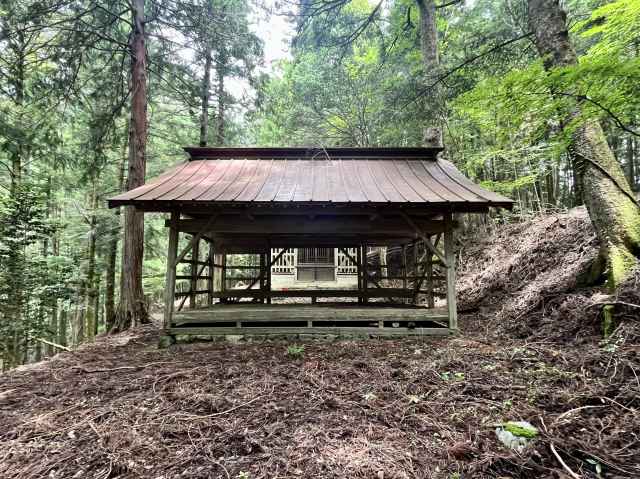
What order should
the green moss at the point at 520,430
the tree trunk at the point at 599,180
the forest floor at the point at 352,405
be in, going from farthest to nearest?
the tree trunk at the point at 599,180 < the green moss at the point at 520,430 < the forest floor at the point at 352,405

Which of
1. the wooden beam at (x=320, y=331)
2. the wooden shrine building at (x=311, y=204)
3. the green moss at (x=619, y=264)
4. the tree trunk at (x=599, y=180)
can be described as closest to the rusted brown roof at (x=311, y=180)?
the wooden shrine building at (x=311, y=204)

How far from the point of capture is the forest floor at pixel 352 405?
1916 millimetres

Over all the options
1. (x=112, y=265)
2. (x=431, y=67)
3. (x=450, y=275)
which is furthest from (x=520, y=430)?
(x=112, y=265)

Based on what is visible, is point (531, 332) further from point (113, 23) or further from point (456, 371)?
point (113, 23)

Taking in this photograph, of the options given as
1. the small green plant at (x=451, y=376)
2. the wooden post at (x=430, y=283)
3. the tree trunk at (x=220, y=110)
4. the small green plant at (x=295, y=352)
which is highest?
the tree trunk at (x=220, y=110)

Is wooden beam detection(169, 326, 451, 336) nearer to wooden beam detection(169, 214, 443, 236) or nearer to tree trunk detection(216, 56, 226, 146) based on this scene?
wooden beam detection(169, 214, 443, 236)

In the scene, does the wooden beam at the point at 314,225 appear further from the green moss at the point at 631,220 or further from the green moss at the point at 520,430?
the green moss at the point at 520,430

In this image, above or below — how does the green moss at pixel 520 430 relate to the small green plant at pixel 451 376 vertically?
above

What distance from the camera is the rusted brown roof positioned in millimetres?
4703

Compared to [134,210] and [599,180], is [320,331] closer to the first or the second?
[599,180]

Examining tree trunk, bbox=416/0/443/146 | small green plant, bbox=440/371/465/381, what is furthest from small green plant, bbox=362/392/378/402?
tree trunk, bbox=416/0/443/146

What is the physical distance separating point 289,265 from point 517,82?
1233cm

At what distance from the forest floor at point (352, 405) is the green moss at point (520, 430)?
0.14 feet

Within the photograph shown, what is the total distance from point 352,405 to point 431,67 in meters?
8.65
